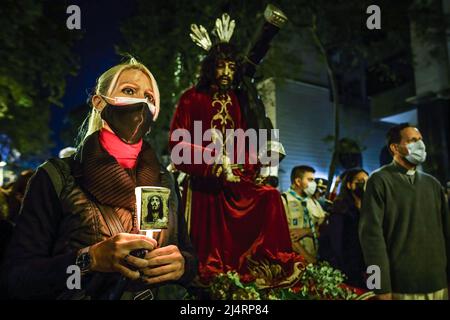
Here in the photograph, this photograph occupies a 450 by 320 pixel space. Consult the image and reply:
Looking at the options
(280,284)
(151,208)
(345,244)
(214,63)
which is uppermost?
(214,63)

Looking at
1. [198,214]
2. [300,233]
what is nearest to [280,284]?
[198,214]

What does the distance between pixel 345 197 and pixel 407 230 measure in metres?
1.36

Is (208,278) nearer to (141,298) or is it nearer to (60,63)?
(141,298)

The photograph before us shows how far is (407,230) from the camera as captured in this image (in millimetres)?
3361

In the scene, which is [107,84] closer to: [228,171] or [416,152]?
[228,171]

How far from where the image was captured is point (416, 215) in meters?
3.37

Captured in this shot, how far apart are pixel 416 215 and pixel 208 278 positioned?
1812 millimetres

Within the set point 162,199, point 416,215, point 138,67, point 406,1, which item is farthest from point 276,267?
point 406,1

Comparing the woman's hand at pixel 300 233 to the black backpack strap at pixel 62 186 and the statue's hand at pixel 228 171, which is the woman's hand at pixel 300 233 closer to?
the statue's hand at pixel 228 171

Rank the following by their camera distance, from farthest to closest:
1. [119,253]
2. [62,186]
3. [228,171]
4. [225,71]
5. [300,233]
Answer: [300,233] → [225,71] → [228,171] → [62,186] → [119,253]

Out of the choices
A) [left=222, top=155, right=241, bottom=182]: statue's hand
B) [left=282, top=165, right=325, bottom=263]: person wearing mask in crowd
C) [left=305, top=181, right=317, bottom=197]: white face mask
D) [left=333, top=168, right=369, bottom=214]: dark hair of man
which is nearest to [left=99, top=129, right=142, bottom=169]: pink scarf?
[left=222, top=155, right=241, bottom=182]: statue's hand

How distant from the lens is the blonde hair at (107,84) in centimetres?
208

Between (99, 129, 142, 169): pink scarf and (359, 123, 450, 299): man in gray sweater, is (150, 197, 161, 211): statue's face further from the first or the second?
(359, 123, 450, 299): man in gray sweater

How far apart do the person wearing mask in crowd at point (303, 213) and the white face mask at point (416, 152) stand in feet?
6.33
